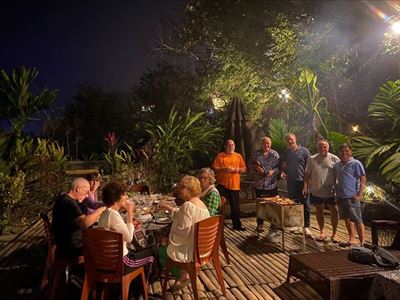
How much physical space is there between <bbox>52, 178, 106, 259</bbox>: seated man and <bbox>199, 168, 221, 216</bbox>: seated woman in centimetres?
132

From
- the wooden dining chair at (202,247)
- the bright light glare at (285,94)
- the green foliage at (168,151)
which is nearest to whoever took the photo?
the wooden dining chair at (202,247)

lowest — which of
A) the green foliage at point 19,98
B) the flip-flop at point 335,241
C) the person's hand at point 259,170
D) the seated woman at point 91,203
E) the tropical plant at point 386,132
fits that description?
the flip-flop at point 335,241

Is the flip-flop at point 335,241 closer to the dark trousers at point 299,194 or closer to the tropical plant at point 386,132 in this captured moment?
the dark trousers at point 299,194

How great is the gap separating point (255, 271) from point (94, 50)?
59186 mm

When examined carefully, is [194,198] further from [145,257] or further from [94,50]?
[94,50]

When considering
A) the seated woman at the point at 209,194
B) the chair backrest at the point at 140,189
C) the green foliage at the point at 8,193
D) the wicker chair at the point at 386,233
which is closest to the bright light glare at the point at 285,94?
the chair backrest at the point at 140,189

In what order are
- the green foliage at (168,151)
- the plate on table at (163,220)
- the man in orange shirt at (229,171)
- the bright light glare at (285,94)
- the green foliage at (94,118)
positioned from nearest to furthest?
1. the plate on table at (163,220)
2. the man in orange shirt at (229,171)
3. the green foliage at (168,151)
4. the bright light glare at (285,94)
5. the green foliage at (94,118)

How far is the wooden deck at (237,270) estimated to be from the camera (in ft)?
12.3

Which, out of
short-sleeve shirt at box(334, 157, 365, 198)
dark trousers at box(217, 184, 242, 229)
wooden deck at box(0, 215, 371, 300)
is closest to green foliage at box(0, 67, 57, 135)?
wooden deck at box(0, 215, 371, 300)

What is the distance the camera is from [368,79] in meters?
9.91

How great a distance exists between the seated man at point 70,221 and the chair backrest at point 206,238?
96 centimetres

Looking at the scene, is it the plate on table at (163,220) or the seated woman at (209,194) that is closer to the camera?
the plate on table at (163,220)

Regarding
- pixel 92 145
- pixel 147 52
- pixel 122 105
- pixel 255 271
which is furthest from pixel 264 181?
pixel 122 105

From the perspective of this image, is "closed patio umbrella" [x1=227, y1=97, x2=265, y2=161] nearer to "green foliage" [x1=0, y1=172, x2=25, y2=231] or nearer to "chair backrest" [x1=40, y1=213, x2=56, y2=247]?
"green foliage" [x1=0, y1=172, x2=25, y2=231]
